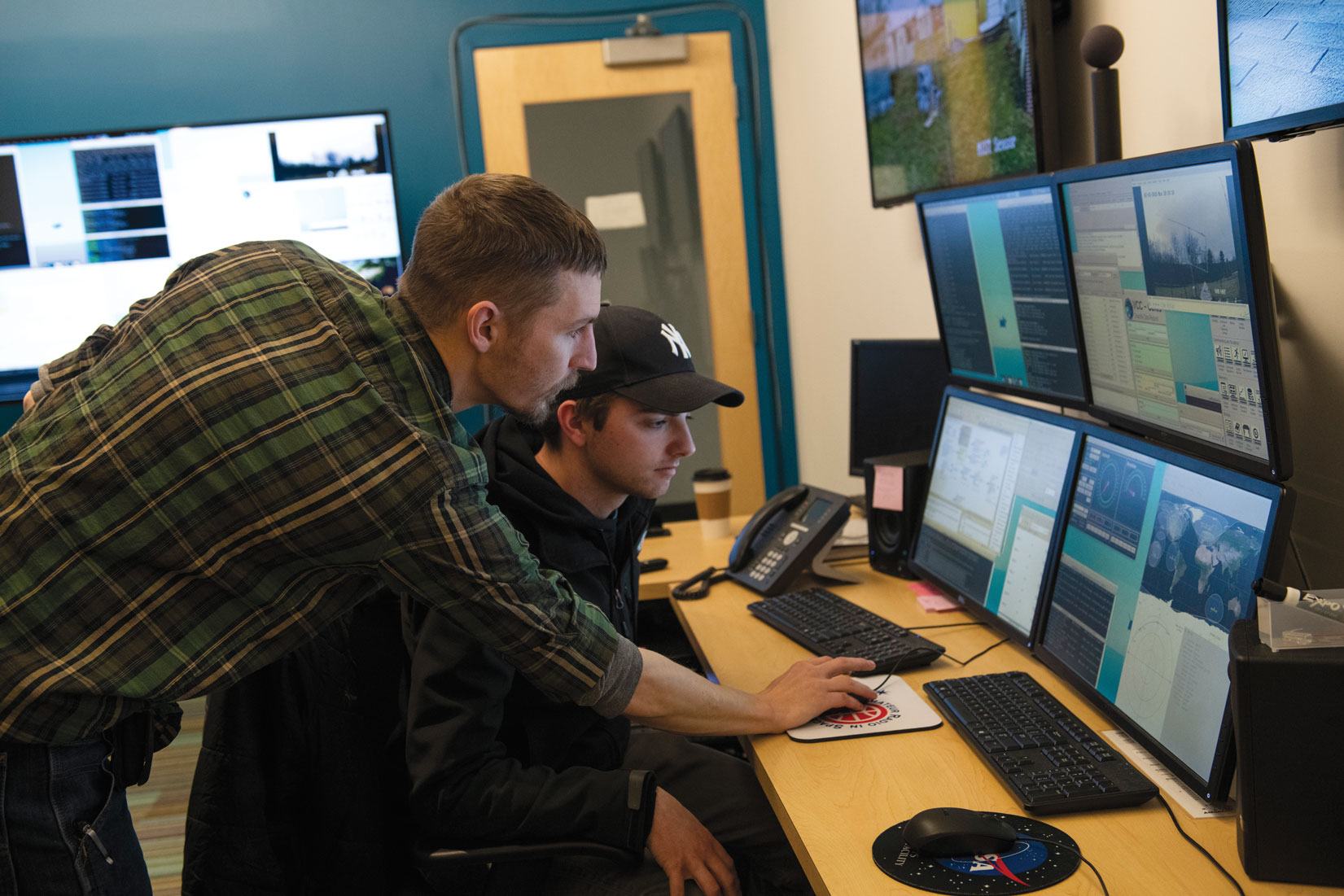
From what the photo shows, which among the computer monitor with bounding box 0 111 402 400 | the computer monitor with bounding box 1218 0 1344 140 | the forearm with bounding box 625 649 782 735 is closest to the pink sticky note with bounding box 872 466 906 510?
the forearm with bounding box 625 649 782 735

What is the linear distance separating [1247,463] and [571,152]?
310 centimetres

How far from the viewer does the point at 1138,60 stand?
1.56m

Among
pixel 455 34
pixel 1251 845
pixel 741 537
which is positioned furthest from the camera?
pixel 455 34

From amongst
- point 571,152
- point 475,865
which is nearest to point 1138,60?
point 475,865

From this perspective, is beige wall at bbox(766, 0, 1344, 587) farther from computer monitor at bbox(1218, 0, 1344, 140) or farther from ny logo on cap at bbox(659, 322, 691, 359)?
ny logo on cap at bbox(659, 322, 691, 359)

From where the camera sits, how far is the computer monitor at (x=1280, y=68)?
3.52 ft

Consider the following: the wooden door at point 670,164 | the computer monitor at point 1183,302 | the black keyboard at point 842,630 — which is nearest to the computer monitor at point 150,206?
the wooden door at point 670,164

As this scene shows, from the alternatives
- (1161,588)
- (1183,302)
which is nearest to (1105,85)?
(1183,302)

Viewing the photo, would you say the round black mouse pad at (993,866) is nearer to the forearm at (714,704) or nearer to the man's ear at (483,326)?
the forearm at (714,704)

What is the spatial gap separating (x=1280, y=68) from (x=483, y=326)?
0.91m

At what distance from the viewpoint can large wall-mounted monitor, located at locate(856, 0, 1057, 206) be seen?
5.86 ft

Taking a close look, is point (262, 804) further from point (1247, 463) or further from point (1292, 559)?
point (1292, 559)

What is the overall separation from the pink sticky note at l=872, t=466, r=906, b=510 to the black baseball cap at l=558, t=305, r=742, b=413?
1.51 ft

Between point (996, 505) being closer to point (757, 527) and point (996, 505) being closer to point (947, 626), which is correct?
point (947, 626)
